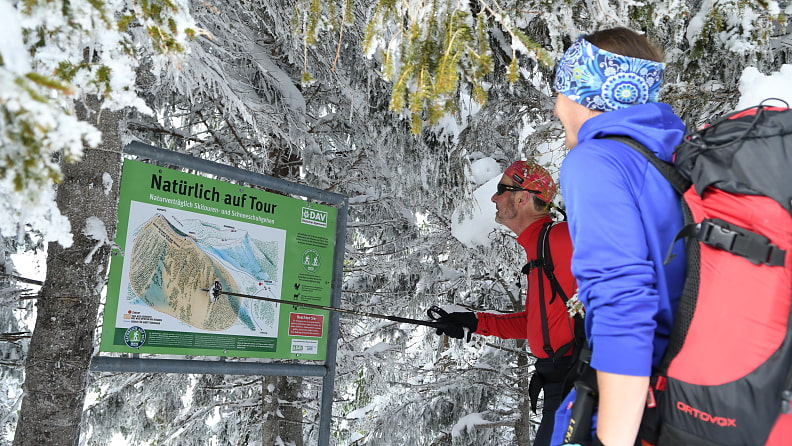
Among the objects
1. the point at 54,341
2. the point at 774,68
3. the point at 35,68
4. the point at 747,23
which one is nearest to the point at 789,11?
the point at 747,23

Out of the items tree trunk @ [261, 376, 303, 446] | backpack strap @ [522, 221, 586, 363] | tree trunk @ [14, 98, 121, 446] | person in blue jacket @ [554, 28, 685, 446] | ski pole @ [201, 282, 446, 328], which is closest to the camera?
person in blue jacket @ [554, 28, 685, 446]

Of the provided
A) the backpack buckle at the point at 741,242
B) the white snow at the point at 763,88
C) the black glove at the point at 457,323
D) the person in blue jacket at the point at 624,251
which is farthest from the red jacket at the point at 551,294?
the backpack buckle at the point at 741,242

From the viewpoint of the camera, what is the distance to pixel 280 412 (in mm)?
6633

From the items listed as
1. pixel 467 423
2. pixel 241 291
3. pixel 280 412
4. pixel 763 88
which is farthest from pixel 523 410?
pixel 763 88

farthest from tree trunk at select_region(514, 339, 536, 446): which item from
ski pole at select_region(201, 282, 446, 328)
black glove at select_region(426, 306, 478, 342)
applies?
ski pole at select_region(201, 282, 446, 328)

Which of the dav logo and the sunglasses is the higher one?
the sunglasses

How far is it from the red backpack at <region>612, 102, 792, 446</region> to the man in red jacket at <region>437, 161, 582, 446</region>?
1360mm

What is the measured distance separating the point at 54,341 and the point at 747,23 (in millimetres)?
3498

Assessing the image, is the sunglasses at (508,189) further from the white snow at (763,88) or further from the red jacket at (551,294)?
the white snow at (763,88)

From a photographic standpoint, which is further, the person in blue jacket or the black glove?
the black glove

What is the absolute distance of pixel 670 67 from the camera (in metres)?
3.59

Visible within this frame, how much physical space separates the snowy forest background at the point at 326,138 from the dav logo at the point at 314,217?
1.03 m

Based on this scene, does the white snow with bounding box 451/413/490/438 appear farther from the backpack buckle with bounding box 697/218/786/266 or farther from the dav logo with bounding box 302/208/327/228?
the backpack buckle with bounding box 697/218/786/266

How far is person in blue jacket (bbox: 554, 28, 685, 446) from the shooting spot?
1.47 m
